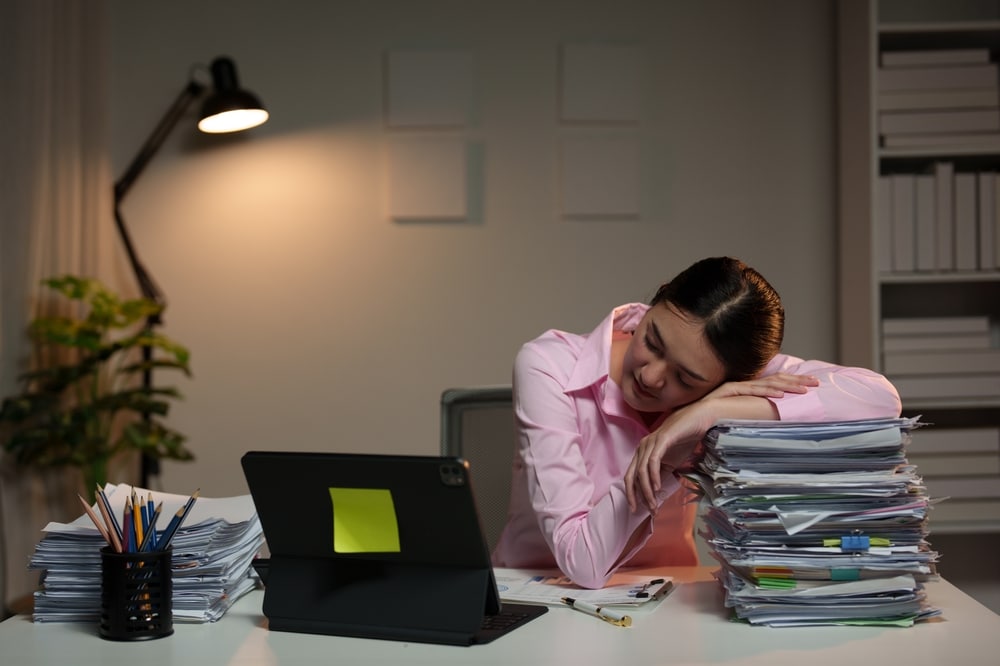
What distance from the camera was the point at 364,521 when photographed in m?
1.30

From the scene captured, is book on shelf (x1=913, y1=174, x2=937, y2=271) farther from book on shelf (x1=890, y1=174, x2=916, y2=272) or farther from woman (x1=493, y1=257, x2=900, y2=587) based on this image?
woman (x1=493, y1=257, x2=900, y2=587)

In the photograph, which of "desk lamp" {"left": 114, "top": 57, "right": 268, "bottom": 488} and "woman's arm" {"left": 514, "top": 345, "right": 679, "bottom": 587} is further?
"desk lamp" {"left": 114, "top": 57, "right": 268, "bottom": 488}

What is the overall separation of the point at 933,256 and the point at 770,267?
505 mm

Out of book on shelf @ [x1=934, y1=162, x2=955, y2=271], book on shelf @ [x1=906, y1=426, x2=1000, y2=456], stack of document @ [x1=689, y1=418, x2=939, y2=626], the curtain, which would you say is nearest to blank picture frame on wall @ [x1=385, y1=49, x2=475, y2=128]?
the curtain

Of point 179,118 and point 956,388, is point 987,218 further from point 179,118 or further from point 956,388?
point 179,118

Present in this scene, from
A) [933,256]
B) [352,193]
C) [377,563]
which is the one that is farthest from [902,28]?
[377,563]

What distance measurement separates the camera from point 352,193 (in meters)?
3.48

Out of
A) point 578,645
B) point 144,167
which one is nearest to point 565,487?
point 578,645

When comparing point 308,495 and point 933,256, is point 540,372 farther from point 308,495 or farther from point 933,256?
point 933,256

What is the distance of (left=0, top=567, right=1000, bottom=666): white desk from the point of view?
3.92ft

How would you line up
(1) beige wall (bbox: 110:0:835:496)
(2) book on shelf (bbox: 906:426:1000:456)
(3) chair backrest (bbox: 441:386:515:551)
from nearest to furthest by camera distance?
1. (3) chair backrest (bbox: 441:386:515:551)
2. (2) book on shelf (bbox: 906:426:1000:456)
3. (1) beige wall (bbox: 110:0:835:496)

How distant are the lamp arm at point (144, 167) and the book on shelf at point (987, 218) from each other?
7.87ft

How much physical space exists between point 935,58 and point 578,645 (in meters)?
2.55

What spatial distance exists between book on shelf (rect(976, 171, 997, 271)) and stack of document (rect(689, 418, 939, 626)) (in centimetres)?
208
